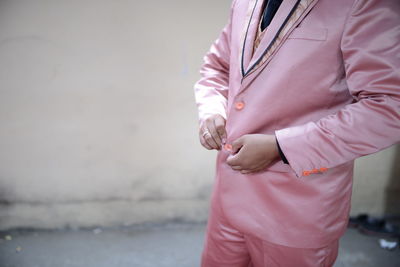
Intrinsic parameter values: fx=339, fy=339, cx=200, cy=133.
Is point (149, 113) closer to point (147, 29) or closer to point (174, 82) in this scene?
point (174, 82)

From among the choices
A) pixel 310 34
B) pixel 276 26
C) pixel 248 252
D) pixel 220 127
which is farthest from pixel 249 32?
pixel 248 252

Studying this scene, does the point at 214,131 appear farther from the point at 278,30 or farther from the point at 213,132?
the point at 278,30

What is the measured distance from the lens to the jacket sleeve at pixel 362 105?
0.91m

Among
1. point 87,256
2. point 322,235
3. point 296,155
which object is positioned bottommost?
point 87,256

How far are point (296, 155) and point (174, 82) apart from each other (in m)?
1.58

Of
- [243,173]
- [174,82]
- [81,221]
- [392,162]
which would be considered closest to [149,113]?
[174,82]

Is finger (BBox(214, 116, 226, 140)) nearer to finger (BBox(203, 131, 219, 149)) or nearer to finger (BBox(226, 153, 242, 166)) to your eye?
finger (BBox(203, 131, 219, 149))

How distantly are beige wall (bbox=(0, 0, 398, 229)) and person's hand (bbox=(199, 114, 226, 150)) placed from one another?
4.13ft

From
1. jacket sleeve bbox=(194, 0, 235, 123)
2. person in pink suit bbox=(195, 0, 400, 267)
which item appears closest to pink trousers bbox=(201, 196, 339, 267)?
person in pink suit bbox=(195, 0, 400, 267)

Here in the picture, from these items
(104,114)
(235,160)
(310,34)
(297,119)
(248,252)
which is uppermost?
(310,34)

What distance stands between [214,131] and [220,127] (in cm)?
3

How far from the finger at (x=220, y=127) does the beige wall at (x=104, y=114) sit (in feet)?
4.20

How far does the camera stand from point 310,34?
1007 millimetres

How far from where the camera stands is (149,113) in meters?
2.51
